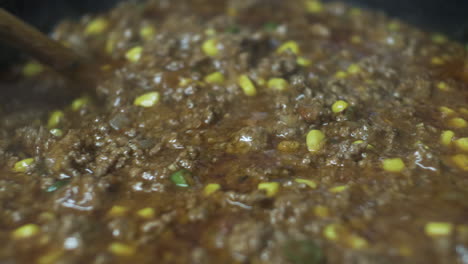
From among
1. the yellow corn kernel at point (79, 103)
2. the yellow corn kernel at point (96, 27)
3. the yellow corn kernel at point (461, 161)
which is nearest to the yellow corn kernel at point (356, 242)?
the yellow corn kernel at point (461, 161)

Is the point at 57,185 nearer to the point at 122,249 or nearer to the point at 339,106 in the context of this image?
the point at 122,249

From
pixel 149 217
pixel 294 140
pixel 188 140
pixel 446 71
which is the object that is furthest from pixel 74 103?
pixel 446 71

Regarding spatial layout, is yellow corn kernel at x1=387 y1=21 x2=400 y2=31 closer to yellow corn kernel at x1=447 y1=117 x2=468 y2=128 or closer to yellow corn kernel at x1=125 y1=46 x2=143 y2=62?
yellow corn kernel at x1=447 y1=117 x2=468 y2=128

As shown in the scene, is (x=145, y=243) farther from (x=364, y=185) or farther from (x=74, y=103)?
(x=74, y=103)

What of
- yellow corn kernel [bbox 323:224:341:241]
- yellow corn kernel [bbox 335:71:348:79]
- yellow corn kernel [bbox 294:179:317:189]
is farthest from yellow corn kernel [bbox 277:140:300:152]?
yellow corn kernel [bbox 335:71:348:79]

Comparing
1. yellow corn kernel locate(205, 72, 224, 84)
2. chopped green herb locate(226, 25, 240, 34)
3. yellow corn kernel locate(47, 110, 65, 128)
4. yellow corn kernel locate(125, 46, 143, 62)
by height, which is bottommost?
yellow corn kernel locate(47, 110, 65, 128)

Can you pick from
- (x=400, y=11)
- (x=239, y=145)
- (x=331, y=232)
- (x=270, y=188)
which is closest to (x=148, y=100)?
(x=239, y=145)
